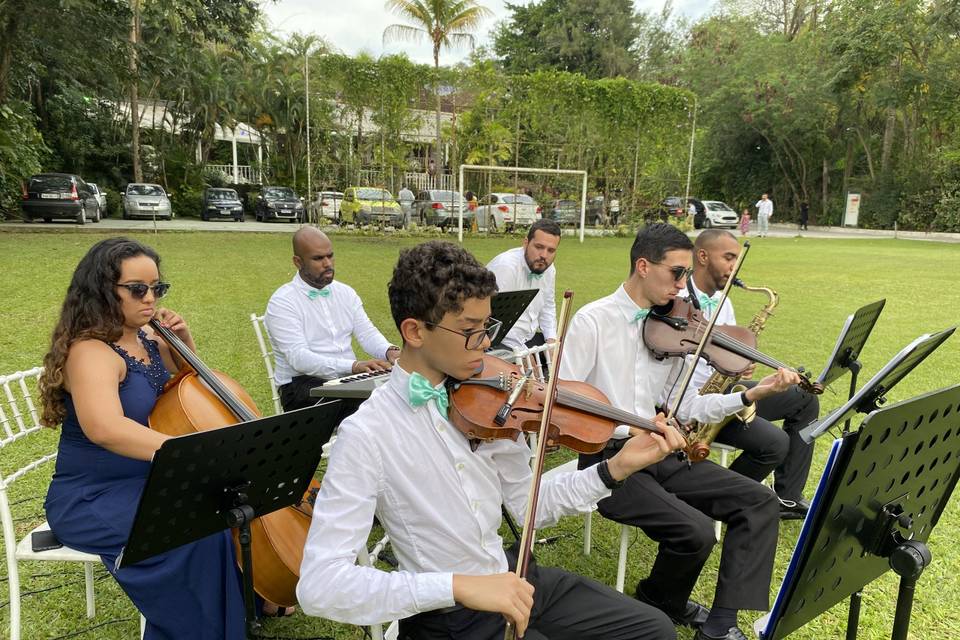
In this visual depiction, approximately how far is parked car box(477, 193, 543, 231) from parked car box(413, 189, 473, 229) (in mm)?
502

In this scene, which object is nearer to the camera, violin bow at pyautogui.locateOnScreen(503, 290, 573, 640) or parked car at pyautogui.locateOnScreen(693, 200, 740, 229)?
violin bow at pyautogui.locateOnScreen(503, 290, 573, 640)

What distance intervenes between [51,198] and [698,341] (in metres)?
21.5

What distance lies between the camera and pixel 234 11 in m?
16.1

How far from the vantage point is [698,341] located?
333 cm

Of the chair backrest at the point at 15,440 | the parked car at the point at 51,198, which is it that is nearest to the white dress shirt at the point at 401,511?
the chair backrest at the point at 15,440

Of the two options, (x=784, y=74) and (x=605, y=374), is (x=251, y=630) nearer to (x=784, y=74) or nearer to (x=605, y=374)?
(x=605, y=374)

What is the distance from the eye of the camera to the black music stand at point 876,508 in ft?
5.19

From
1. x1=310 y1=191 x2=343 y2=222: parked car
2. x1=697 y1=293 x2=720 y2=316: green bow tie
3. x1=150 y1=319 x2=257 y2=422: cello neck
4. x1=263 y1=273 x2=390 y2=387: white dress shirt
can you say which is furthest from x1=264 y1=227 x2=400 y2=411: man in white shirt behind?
x1=310 y1=191 x2=343 y2=222: parked car

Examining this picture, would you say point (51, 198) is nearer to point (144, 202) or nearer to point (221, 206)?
point (144, 202)

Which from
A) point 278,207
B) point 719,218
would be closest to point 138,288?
point 278,207

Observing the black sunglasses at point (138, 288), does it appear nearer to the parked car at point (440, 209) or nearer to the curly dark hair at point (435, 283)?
the curly dark hair at point (435, 283)

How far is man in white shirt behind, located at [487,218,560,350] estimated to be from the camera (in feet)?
18.2

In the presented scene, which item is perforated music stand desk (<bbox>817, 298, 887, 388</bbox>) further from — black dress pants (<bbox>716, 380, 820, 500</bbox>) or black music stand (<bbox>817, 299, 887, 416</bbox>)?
black dress pants (<bbox>716, 380, 820, 500</bbox>)

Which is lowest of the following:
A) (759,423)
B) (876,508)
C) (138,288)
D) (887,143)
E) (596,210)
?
(759,423)
